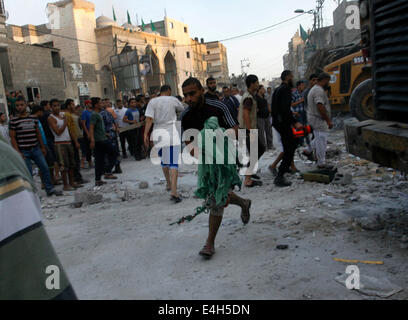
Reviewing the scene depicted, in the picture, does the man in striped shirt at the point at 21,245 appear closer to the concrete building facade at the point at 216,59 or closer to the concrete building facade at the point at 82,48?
the concrete building facade at the point at 82,48

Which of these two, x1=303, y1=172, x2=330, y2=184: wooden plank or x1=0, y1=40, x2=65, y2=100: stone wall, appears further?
x1=0, y1=40, x2=65, y2=100: stone wall

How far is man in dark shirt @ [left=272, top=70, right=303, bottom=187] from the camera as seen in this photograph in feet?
18.4

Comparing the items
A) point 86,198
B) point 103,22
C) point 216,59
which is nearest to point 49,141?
point 86,198

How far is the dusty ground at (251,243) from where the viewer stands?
9.04ft

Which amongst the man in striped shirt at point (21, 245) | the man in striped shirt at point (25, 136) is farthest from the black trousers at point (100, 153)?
the man in striped shirt at point (21, 245)

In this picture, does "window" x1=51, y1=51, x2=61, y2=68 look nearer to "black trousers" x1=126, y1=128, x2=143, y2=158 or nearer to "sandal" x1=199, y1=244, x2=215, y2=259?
"black trousers" x1=126, y1=128, x2=143, y2=158

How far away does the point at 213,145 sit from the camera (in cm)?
324

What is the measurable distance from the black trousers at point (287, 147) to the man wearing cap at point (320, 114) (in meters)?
0.84

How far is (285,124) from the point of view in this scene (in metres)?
5.63

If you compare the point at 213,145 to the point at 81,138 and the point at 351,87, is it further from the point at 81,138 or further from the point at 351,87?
the point at 351,87

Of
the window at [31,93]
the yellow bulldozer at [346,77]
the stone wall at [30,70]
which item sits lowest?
the yellow bulldozer at [346,77]

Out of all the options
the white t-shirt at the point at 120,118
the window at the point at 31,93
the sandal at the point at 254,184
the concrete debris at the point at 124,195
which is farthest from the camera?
the window at the point at 31,93

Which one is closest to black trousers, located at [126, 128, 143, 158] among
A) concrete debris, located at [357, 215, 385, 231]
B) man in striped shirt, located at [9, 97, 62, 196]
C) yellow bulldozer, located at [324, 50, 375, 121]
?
man in striped shirt, located at [9, 97, 62, 196]

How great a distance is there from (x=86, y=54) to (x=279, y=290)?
32.3m
